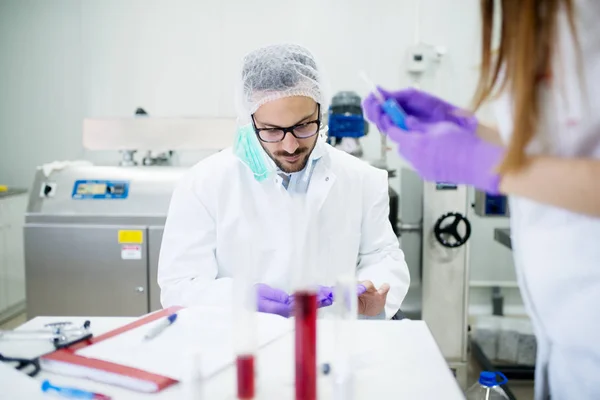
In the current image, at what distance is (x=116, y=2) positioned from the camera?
10.1 ft

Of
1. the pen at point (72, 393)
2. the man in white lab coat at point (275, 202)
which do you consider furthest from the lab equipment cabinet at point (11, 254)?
the pen at point (72, 393)

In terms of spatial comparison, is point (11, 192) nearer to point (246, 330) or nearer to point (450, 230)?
point (450, 230)

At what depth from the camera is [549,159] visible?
1.96 feet

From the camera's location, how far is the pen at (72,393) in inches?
27.9

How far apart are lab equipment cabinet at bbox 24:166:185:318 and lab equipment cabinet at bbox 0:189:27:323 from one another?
2.68 feet

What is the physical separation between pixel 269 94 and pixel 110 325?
75 cm

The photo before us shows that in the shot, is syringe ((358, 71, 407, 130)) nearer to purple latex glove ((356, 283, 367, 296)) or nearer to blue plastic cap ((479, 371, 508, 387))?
purple latex glove ((356, 283, 367, 296))

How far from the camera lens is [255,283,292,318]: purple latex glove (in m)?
1.19

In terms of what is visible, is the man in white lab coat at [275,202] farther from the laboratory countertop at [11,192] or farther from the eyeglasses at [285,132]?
the laboratory countertop at [11,192]

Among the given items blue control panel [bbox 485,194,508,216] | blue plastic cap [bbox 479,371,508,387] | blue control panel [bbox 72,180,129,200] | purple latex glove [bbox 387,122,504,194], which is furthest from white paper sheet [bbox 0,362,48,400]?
blue control panel [bbox 485,194,508,216]

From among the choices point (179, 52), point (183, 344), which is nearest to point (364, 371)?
point (183, 344)

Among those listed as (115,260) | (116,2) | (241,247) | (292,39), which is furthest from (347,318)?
(116,2)

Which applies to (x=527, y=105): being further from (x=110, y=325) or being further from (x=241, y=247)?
(x=110, y=325)

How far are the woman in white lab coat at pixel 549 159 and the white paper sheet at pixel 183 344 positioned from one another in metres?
0.45
